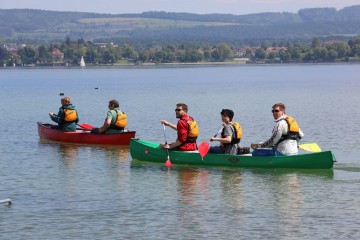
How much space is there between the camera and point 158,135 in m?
42.0

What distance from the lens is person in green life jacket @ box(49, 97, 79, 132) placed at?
116 ft

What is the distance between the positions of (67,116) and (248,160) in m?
10.5

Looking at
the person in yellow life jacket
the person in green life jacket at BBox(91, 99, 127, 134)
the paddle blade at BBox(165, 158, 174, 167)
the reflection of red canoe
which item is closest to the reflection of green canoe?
the paddle blade at BBox(165, 158, 174, 167)

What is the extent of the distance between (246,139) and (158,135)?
4.75 meters

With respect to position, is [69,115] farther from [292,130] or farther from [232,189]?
[232,189]

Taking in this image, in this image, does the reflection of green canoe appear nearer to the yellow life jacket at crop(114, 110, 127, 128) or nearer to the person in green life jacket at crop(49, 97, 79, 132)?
the yellow life jacket at crop(114, 110, 127, 128)

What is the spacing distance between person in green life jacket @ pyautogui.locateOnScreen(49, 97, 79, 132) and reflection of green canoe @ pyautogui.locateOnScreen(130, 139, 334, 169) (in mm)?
6834

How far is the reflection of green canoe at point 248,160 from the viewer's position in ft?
87.5

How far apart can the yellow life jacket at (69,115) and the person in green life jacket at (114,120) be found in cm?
147

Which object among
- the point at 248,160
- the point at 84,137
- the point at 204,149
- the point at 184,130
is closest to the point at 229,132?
the point at 248,160

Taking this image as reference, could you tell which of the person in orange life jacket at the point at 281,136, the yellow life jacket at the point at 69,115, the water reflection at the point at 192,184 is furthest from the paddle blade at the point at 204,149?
the yellow life jacket at the point at 69,115

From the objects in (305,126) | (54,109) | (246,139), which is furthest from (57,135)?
(54,109)

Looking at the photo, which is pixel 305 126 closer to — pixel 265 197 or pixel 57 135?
pixel 57 135

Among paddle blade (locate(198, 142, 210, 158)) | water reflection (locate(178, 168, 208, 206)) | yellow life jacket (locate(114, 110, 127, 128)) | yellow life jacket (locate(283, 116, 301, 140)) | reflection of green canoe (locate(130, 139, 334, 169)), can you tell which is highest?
yellow life jacket (locate(283, 116, 301, 140))
